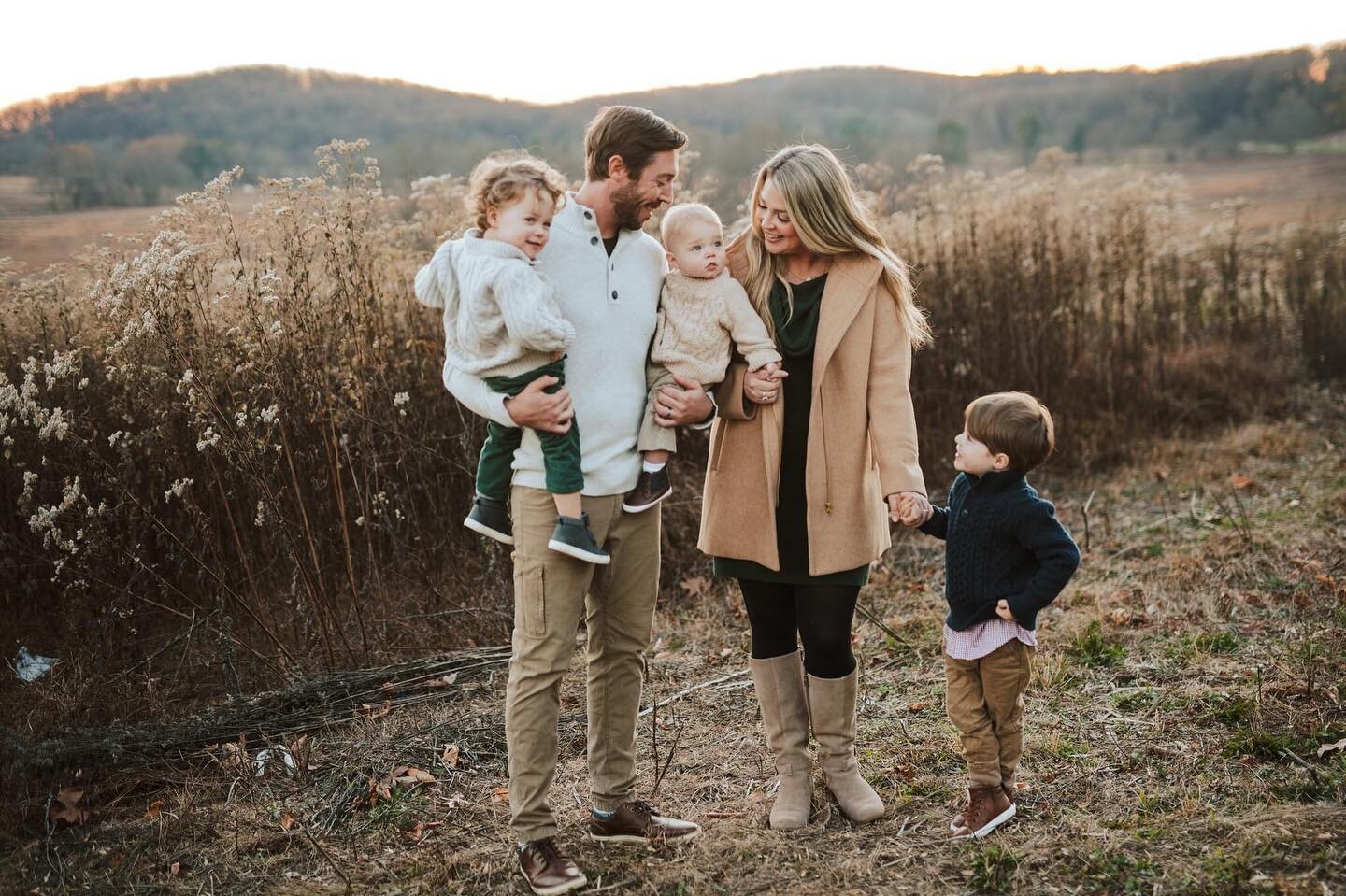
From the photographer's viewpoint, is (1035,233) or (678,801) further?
(1035,233)

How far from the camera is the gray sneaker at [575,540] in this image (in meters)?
2.58

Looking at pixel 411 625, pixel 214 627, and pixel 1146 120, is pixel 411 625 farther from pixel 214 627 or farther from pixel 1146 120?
pixel 1146 120

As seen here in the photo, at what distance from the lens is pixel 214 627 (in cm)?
468

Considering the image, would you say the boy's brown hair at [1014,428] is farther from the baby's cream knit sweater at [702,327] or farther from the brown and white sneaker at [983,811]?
the brown and white sneaker at [983,811]

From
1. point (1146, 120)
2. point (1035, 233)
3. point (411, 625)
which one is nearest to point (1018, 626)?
point (411, 625)

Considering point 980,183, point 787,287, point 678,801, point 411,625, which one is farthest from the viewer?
point 980,183

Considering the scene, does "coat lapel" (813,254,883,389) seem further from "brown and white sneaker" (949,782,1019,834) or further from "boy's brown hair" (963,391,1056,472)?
"brown and white sneaker" (949,782,1019,834)

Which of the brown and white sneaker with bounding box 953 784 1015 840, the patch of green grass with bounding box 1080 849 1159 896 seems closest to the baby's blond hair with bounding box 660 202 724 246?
the brown and white sneaker with bounding box 953 784 1015 840

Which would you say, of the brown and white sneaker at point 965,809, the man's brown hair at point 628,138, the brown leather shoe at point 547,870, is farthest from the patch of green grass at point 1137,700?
the man's brown hair at point 628,138

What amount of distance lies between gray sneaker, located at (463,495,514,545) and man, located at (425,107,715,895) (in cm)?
5

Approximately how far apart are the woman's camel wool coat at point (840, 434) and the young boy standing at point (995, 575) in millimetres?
162

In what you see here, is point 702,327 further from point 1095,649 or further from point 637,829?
point 1095,649

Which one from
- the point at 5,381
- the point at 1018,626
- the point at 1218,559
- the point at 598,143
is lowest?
the point at 1218,559

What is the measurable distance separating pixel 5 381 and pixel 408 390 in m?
1.83
